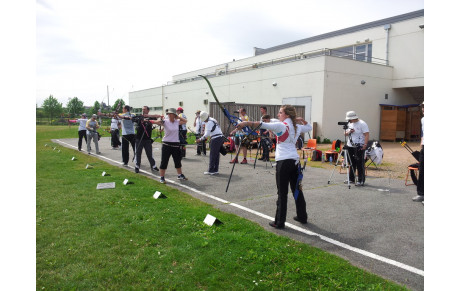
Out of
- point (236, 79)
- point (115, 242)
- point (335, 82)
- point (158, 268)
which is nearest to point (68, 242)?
point (115, 242)

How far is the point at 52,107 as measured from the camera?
66.1 m

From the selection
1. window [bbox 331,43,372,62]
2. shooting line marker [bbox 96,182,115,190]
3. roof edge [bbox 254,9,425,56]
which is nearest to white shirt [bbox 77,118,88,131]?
shooting line marker [bbox 96,182,115,190]

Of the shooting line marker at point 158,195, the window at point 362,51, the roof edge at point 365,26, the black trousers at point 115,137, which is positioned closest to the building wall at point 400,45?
the window at point 362,51

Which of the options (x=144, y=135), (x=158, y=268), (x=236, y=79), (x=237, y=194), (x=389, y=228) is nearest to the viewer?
(x=158, y=268)

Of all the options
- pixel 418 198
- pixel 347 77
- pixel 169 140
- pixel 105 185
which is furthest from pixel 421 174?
pixel 347 77

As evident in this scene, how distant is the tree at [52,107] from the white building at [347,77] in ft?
157

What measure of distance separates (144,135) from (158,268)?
23.4ft

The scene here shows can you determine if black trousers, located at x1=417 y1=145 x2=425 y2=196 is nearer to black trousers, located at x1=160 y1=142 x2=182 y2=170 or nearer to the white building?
black trousers, located at x1=160 y1=142 x2=182 y2=170

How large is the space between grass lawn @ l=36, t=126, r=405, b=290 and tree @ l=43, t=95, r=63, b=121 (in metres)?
61.8

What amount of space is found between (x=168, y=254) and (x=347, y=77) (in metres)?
19.7

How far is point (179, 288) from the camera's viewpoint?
325 centimetres

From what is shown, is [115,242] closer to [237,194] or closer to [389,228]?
[237,194]

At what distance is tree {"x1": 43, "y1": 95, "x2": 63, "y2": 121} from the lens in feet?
202

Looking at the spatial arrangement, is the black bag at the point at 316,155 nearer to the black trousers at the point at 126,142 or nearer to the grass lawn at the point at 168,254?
the black trousers at the point at 126,142
